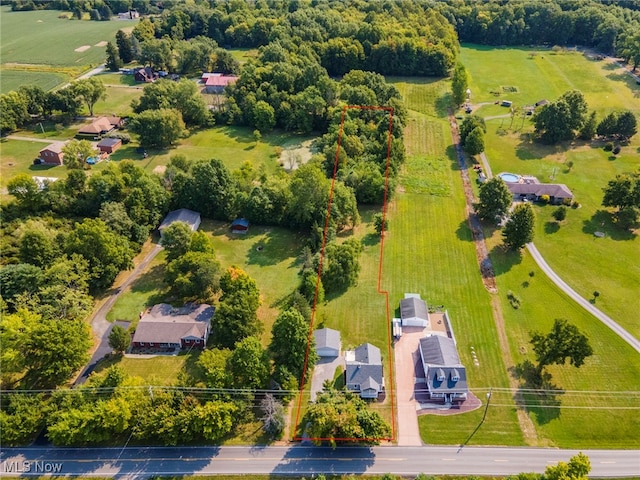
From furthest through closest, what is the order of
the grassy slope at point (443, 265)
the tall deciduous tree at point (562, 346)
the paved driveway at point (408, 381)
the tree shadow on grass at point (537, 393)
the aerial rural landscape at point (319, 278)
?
the tall deciduous tree at point (562, 346) < the tree shadow on grass at point (537, 393) < the grassy slope at point (443, 265) < the paved driveway at point (408, 381) < the aerial rural landscape at point (319, 278)

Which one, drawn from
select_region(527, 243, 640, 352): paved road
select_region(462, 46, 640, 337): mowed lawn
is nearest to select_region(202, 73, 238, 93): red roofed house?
select_region(462, 46, 640, 337): mowed lawn

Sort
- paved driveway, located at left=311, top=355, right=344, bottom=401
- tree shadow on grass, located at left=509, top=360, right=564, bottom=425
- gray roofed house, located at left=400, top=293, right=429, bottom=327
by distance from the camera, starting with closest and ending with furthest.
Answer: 1. tree shadow on grass, located at left=509, top=360, right=564, bottom=425
2. paved driveway, located at left=311, top=355, right=344, bottom=401
3. gray roofed house, located at left=400, top=293, right=429, bottom=327

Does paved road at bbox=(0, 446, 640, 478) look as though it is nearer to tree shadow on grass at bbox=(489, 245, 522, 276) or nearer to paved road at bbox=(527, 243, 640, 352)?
paved road at bbox=(527, 243, 640, 352)

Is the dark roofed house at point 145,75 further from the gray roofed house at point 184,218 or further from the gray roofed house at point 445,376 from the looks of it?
the gray roofed house at point 445,376

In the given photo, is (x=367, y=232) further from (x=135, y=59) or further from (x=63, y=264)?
(x=135, y=59)

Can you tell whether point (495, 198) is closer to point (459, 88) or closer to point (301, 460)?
point (301, 460)
